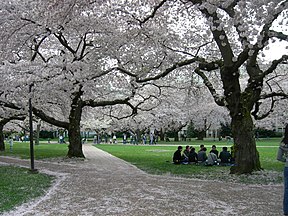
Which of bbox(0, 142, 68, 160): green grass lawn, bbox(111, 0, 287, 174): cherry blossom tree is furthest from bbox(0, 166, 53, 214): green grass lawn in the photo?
bbox(0, 142, 68, 160): green grass lawn

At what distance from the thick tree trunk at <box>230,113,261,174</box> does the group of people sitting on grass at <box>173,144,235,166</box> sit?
3302 mm

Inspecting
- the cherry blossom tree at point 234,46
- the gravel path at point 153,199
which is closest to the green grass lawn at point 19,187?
the gravel path at point 153,199

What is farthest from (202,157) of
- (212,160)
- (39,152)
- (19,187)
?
(39,152)

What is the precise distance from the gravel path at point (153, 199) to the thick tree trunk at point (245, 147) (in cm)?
191

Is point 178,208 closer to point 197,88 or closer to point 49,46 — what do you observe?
point 197,88

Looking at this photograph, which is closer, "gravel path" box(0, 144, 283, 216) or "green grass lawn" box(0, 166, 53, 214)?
"gravel path" box(0, 144, 283, 216)

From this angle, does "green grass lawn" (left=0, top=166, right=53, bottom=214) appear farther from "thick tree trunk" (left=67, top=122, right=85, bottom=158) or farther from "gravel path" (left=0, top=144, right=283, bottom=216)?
"thick tree trunk" (left=67, top=122, right=85, bottom=158)

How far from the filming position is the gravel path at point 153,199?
23.3 feet

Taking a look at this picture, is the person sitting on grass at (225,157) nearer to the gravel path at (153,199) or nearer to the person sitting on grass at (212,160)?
the person sitting on grass at (212,160)

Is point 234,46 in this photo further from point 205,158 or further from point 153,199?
point 153,199

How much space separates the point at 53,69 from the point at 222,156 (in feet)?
26.4

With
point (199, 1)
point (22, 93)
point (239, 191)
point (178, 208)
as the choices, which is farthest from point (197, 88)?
point (178, 208)

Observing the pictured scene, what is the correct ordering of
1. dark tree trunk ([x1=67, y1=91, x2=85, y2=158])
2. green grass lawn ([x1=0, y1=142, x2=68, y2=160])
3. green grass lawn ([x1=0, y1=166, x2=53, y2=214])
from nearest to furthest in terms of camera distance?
green grass lawn ([x1=0, y1=166, x2=53, y2=214])
dark tree trunk ([x1=67, y1=91, x2=85, y2=158])
green grass lawn ([x1=0, y1=142, x2=68, y2=160])

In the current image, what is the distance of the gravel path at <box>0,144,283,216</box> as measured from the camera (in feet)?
23.3
